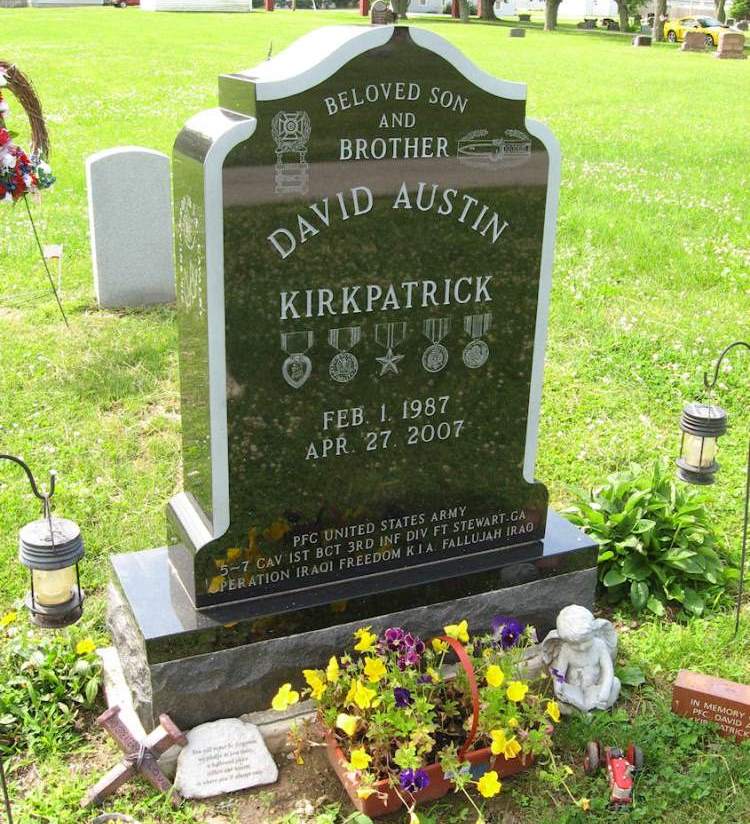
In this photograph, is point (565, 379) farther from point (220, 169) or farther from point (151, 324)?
point (220, 169)

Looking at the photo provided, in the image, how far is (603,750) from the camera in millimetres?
4012

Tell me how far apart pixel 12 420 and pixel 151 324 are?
192cm

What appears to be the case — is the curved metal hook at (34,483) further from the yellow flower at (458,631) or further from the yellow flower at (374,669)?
the yellow flower at (458,631)

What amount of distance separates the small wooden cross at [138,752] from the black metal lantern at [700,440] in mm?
2464

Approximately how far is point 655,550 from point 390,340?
1.89m

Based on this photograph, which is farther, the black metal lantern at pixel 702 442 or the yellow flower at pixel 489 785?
the black metal lantern at pixel 702 442

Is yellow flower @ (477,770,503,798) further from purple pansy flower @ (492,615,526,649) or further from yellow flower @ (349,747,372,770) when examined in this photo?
purple pansy flower @ (492,615,526,649)

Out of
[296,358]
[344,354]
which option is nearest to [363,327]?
[344,354]

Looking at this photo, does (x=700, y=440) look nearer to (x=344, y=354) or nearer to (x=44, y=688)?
(x=344, y=354)

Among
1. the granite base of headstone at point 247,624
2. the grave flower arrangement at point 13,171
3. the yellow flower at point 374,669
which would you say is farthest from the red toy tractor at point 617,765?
the grave flower arrangement at point 13,171

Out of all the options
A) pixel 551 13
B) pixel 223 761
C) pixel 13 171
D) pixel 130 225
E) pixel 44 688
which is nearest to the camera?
pixel 223 761

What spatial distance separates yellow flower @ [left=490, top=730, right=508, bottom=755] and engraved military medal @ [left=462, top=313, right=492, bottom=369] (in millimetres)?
1471

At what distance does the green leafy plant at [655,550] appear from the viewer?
4.90 m

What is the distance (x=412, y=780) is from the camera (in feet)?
11.7
